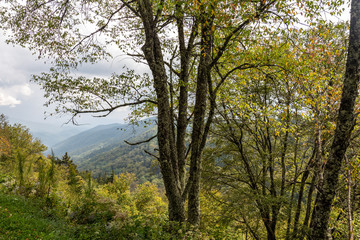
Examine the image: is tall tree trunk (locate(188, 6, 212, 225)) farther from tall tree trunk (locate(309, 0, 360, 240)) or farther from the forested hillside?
tall tree trunk (locate(309, 0, 360, 240))

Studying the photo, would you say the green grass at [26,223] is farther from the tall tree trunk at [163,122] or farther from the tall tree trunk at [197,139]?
the tall tree trunk at [197,139]

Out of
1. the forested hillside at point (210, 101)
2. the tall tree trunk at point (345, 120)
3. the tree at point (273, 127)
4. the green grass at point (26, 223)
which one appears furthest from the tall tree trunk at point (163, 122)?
the tall tree trunk at point (345, 120)

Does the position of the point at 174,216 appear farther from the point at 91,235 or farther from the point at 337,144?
the point at 337,144

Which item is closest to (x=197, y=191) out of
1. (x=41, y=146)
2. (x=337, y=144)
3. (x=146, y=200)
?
(x=337, y=144)

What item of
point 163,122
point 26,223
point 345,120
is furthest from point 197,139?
point 26,223

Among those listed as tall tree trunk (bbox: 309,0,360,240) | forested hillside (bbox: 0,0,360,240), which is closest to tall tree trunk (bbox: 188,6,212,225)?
forested hillside (bbox: 0,0,360,240)

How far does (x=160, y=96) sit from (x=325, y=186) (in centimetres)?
404

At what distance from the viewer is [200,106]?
532 cm

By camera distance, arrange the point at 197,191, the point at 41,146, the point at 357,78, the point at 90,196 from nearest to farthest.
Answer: the point at 357,78 < the point at 197,191 < the point at 90,196 < the point at 41,146

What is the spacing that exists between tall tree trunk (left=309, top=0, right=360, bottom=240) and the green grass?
5916mm

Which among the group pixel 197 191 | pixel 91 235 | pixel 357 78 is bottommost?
pixel 91 235

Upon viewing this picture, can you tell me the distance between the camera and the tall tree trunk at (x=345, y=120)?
378cm

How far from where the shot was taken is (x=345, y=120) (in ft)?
12.5

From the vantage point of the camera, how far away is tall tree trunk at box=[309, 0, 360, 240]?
3.78m
